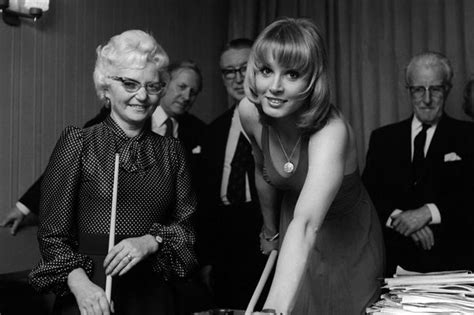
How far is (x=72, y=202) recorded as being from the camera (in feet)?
5.98

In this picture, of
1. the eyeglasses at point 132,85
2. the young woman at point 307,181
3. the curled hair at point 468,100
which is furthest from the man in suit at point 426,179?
the eyeglasses at point 132,85

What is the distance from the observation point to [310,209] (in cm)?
144

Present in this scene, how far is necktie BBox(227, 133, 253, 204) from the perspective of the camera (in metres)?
3.15

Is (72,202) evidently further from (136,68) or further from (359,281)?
(359,281)

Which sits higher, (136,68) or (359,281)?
(136,68)

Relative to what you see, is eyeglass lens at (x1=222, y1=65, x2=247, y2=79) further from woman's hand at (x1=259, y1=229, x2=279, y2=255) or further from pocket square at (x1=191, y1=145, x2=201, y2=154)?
woman's hand at (x1=259, y1=229, x2=279, y2=255)

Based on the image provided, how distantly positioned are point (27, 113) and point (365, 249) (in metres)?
2.02

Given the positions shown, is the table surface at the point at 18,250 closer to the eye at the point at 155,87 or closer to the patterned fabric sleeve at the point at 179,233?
the patterned fabric sleeve at the point at 179,233

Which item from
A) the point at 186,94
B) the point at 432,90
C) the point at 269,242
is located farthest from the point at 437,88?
the point at 269,242

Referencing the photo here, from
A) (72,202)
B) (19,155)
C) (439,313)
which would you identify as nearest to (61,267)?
(72,202)

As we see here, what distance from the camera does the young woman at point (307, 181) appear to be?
4.74 ft

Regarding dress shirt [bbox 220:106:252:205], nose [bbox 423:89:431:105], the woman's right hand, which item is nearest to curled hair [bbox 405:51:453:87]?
nose [bbox 423:89:431:105]

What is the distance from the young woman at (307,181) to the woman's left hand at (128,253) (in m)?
0.40

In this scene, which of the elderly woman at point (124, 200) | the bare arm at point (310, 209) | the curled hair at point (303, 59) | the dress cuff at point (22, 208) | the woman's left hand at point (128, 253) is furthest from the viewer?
the dress cuff at point (22, 208)
